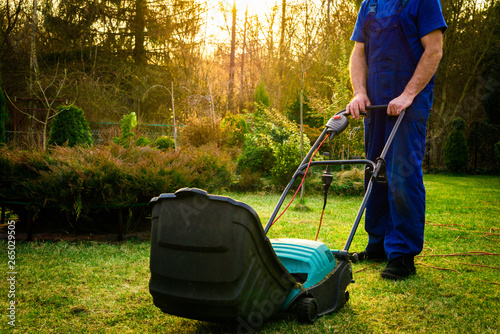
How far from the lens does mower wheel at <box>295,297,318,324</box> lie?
1953mm

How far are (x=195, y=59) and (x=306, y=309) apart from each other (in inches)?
691

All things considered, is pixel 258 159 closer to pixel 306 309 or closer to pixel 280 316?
pixel 280 316

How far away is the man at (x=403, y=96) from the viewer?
277cm

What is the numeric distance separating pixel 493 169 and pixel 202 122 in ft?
31.9

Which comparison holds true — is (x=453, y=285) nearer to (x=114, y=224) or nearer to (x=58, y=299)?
(x=58, y=299)

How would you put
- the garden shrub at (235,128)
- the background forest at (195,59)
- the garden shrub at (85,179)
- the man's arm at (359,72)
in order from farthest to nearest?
the background forest at (195,59), the garden shrub at (235,128), the garden shrub at (85,179), the man's arm at (359,72)

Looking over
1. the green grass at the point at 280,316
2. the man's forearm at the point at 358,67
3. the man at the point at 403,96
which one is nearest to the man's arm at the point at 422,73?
the man at the point at 403,96

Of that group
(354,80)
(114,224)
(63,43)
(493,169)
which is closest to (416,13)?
(354,80)

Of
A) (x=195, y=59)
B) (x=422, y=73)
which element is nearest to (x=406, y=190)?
(x=422, y=73)

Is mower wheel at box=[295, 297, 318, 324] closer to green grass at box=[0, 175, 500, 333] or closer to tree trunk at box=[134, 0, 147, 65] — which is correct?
green grass at box=[0, 175, 500, 333]

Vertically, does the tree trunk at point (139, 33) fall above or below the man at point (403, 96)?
above

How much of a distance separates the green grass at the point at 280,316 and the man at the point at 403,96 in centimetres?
30

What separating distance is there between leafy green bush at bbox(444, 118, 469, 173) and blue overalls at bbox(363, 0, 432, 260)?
11.6 metres

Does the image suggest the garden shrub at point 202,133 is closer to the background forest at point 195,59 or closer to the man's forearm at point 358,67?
the background forest at point 195,59
